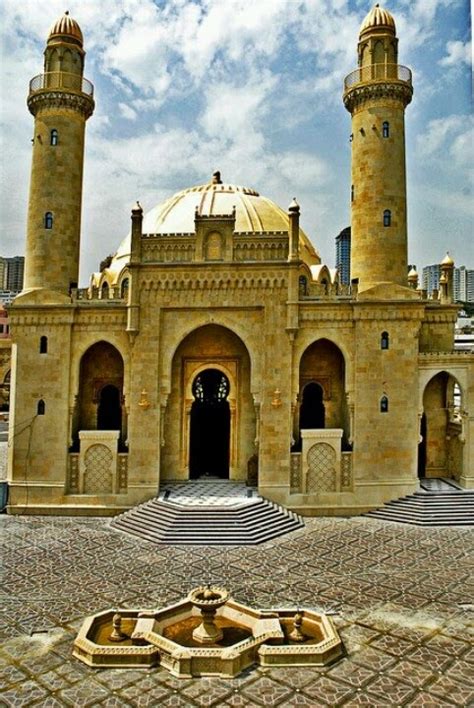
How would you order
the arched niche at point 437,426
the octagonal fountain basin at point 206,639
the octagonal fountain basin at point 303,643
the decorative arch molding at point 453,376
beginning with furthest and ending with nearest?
the arched niche at point 437,426, the decorative arch molding at point 453,376, the octagonal fountain basin at point 303,643, the octagonal fountain basin at point 206,639

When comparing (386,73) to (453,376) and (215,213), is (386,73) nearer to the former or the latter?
(215,213)

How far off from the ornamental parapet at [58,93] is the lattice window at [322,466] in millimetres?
14303

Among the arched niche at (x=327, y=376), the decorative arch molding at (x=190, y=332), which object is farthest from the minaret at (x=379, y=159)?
the decorative arch molding at (x=190, y=332)

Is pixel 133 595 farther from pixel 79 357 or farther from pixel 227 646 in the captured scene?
pixel 79 357

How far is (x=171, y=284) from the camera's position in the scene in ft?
62.4

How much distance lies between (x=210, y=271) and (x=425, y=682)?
43.8 feet

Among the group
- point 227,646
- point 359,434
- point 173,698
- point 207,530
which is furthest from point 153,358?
point 173,698

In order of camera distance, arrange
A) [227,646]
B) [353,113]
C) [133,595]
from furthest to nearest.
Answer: [353,113] < [133,595] < [227,646]

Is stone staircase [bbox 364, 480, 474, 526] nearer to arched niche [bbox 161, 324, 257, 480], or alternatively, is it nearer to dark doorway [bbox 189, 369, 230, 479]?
arched niche [bbox 161, 324, 257, 480]

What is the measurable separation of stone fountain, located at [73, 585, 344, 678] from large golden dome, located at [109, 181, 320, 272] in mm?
15122

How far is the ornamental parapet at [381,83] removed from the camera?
19.5 m

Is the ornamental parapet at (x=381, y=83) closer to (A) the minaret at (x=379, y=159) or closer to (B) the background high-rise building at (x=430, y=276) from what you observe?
(A) the minaret at (x=379, y=159)

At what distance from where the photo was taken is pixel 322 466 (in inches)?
739

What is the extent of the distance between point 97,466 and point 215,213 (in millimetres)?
11098
